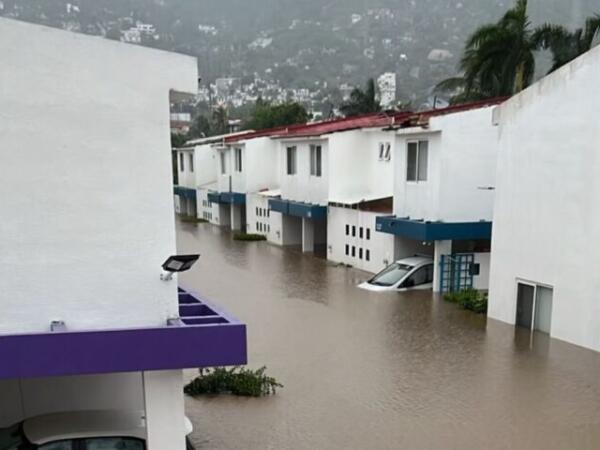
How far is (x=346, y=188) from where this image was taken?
26.6 m

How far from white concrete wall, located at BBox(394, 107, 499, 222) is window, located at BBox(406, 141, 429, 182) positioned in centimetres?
30

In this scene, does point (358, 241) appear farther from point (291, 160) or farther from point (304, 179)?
point (291, 160)

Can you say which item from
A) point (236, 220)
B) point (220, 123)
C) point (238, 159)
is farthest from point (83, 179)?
point (220, 123)

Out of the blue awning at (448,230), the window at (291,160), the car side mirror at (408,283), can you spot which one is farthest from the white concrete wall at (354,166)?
the blue awning at (448,230)

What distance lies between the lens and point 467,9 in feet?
472

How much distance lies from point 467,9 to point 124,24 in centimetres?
8286

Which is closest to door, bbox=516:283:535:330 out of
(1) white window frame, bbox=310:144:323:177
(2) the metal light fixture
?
(2) the metal light fixture

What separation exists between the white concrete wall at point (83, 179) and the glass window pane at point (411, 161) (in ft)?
50.6

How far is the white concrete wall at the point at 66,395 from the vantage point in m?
7.99

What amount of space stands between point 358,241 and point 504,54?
14.9 m

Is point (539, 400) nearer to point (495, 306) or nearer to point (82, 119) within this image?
point (495, 306)

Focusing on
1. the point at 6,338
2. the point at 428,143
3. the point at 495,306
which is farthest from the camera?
the point at 428,143

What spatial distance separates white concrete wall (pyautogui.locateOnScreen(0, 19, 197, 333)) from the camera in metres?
5.67

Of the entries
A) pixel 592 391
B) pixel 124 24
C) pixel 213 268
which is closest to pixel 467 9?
pixel 124 24
